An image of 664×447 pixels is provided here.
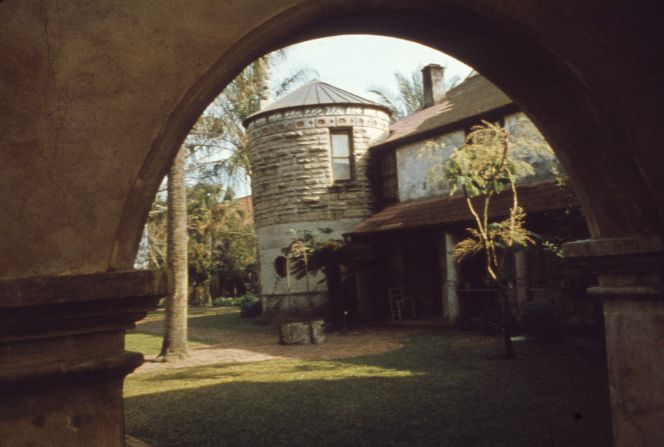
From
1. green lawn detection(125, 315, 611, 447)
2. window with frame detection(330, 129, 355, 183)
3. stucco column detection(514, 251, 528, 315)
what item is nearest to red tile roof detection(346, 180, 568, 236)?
stucco column detection(514, 251, 528, 315)

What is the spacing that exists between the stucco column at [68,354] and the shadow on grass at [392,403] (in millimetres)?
3487

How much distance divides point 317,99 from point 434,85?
13.9 ft

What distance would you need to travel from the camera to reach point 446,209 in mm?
14852

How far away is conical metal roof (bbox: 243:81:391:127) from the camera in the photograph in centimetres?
1825

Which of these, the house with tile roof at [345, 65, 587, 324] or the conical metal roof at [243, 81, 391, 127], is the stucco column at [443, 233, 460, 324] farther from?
the conical metal roof at [243, 81, 391, 127]

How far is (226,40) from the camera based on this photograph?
2643mm

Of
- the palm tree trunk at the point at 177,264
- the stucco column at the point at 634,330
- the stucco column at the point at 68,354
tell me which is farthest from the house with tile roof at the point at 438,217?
the stucco column at the point at 68,354

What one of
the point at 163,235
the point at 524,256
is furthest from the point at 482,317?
the point at 163,235

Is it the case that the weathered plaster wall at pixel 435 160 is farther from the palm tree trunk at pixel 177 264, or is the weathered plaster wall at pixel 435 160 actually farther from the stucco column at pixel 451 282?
the palm tree trunk at pixel 177 264

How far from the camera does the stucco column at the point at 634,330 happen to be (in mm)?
3363

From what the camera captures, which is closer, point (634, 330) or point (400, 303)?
point (634, 330)

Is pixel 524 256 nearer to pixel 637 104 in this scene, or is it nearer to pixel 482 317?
pixel 482 317

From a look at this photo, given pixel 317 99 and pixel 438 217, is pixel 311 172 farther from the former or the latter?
pixel 438 217

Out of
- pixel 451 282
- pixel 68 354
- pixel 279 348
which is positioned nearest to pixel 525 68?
pixel 68 354
